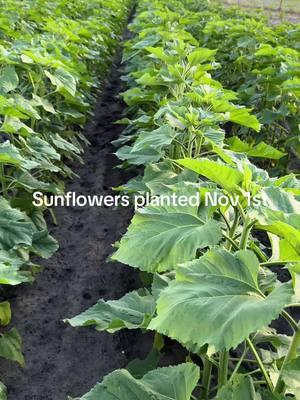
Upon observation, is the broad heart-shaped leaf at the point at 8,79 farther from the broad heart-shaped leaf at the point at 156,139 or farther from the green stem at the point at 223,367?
the green stem at the point at 223,367

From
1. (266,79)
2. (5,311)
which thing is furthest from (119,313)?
(266,79)

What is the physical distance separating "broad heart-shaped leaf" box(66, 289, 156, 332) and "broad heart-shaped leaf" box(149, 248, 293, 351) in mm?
610

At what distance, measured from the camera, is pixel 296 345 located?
1497mm

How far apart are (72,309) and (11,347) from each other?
69 cm

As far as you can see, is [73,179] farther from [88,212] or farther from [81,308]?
[81,308]

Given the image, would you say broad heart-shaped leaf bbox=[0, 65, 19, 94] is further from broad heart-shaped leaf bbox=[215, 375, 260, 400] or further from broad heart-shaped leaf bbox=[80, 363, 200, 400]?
broad heart-shaped leaf bbox=[215, 375, 260, 400]

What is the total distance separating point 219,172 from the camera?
5.15 feet

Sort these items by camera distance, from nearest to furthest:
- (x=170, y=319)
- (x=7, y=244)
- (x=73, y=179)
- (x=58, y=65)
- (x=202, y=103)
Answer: (x=170, y=319) → (x=7, y=244) → (x=202, y=103) → (x=58, y=65) → (x=73, y=179)

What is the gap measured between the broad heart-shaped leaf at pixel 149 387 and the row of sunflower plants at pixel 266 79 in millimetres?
1533

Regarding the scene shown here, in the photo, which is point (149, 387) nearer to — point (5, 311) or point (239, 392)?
point (239, 392)

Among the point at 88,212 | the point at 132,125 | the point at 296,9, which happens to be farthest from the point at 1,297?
the point at 296,9

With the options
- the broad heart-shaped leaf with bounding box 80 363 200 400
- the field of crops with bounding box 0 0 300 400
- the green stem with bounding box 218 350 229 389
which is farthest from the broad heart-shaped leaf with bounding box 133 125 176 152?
the broad heart-shaped leaf with bounding box 80 363 200 400

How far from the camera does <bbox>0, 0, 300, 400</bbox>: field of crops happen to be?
1376 mm

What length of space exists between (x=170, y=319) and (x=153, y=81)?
A: 9.01 ft
